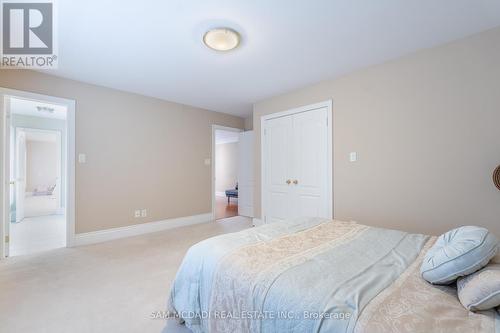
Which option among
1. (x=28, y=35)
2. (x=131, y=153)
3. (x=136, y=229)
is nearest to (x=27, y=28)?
(x=28, y=35)

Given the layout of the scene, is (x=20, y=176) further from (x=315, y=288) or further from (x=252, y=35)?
(x=315, y=288)

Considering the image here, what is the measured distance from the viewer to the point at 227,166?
9438 mm

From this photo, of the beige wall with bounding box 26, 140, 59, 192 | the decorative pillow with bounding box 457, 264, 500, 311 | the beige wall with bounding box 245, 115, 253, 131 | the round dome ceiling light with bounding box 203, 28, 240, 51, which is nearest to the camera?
the decorative pillow with bounding box 457, 264, 500, 311

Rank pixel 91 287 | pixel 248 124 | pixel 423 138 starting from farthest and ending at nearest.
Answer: pixel 248 124 < pixel 423 138 < pixel 91 287

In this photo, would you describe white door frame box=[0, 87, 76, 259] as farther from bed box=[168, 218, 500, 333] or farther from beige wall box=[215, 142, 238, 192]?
beige wall box=[215, 142, 238, 192]

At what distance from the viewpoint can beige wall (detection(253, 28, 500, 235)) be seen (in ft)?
7.14

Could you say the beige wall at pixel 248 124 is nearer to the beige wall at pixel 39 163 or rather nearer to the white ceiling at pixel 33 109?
the white ceiling at pixel 33 109

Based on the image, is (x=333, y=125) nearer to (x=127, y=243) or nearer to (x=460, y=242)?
(x=460, y=242)

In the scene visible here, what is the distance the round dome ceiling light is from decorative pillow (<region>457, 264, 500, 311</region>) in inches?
95.2

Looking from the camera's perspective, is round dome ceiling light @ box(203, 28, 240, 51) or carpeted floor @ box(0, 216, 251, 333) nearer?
carpeted floor @ box(0, 216, 251, 333)

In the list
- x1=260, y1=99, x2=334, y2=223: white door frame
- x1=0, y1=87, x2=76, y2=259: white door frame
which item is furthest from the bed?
x1=0, y1=87, x2=76, y2=259: white door frame

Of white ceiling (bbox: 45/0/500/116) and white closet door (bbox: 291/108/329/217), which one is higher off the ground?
white ceiling (bbox: 45/0/500/116)

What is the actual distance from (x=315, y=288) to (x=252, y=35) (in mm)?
2252

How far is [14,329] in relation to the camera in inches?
61.1
